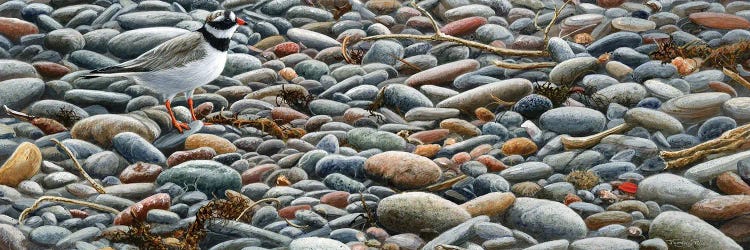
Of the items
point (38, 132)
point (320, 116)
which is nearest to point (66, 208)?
point (38, 132)

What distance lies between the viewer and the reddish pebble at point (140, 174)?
427 centimetres

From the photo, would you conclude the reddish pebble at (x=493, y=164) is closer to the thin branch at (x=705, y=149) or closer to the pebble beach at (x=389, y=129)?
the pebble beach at (x=389, y=129)

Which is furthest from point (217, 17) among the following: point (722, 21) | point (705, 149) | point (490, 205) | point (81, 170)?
point (722, 21)

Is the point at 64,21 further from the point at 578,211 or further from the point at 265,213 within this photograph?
the point at 578,211

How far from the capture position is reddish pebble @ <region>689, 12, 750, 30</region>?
5.39 m

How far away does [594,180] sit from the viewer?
405cm

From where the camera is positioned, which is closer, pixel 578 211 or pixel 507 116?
pixel 578 211

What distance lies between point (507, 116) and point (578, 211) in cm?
88

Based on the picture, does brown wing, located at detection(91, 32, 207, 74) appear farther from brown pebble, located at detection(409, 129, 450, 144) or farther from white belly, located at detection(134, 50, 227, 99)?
brown pebble, located at detection(409, 129, 450, 144)

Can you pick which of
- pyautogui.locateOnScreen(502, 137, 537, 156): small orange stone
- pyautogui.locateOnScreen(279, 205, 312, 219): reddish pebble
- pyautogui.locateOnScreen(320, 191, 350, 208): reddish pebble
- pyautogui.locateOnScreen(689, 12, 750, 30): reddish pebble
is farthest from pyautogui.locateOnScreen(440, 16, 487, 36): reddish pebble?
pyautogui.locateOnScreen(279, 205, 312, 219): reddish pebble

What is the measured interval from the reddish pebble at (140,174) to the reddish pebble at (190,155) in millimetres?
84

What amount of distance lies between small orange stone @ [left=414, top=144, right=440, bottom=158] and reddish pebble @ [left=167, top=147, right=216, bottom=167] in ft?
2.70

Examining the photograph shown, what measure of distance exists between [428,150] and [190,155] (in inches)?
37.2
